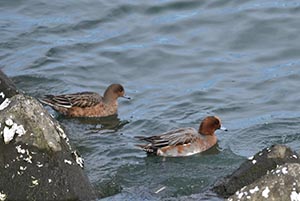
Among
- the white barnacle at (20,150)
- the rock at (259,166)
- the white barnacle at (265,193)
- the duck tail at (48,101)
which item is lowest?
the duck tail at (48,101)

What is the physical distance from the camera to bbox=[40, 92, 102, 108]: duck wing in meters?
14.0

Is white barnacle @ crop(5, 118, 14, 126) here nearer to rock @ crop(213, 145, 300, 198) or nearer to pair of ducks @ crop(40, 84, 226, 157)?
rock @ crop(213, 145, 300, 198)

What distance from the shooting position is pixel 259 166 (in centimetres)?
855

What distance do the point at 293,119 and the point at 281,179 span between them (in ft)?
21.2

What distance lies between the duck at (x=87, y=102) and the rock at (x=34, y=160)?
16.7ft

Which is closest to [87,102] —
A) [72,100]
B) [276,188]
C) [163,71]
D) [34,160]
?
[72,100]

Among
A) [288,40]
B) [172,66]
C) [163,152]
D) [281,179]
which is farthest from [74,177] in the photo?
[288,40]

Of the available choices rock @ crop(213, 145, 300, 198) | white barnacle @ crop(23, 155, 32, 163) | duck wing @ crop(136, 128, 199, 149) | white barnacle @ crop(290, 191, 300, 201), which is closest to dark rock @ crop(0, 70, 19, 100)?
duck wing @ crop(136, 128, 199, 149)

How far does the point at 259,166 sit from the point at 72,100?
5.89 metres

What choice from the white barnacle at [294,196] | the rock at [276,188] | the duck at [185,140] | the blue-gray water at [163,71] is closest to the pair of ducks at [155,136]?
the duck at [185,140]

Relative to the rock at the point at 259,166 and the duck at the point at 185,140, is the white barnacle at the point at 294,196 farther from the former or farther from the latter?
the duck at the point at 185,140

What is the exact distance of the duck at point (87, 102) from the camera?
551 inches

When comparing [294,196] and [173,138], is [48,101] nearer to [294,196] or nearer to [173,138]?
[173,138]

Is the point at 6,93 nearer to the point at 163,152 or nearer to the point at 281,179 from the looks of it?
the point at 163,152
